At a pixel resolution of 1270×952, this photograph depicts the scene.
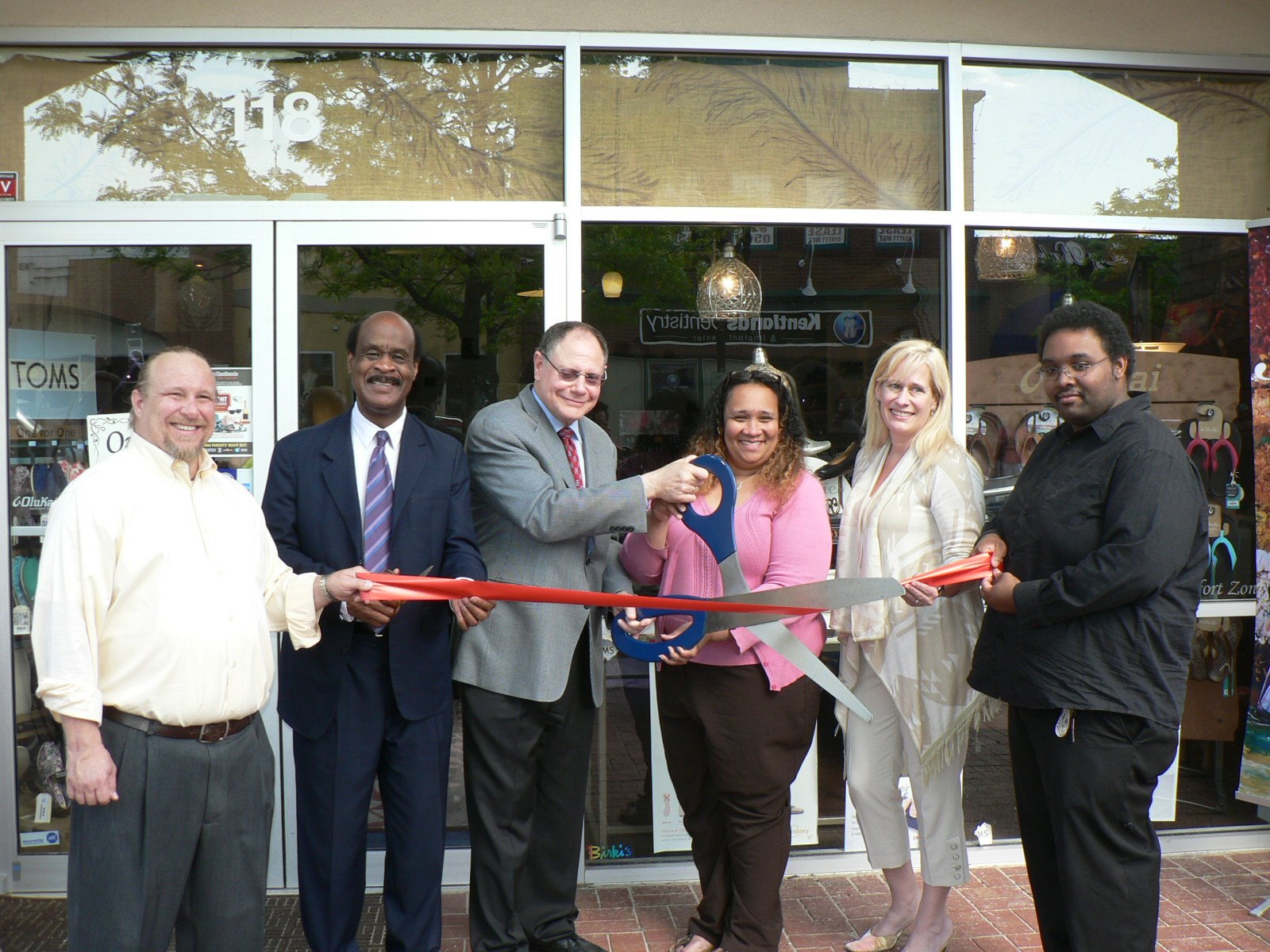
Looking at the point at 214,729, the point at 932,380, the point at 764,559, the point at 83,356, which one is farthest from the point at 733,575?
the point at 83,356

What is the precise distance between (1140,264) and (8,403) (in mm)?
4837

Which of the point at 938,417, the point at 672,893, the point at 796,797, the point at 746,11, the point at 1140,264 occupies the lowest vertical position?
the point at 672,893

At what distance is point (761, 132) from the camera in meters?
4.53

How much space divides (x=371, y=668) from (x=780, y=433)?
1485 mm

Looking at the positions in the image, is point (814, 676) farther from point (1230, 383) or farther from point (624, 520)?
point (1230, 383)

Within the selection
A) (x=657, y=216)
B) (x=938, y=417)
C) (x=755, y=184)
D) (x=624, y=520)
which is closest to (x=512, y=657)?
(x=624, y=520)

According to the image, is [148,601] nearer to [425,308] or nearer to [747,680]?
[747,680]

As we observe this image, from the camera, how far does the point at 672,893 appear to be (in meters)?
4.28

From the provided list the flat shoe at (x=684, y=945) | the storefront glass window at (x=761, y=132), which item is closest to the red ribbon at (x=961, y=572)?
the flat shoe at (x=684, y=945)

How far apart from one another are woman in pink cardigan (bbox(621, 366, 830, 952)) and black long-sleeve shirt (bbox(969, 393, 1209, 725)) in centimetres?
70

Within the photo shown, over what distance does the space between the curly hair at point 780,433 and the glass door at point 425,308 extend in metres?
1.07

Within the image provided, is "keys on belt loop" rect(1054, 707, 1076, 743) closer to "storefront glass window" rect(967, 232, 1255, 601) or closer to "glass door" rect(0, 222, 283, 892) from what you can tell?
"storefront glass window" rect(967, 232, 1255, 601)

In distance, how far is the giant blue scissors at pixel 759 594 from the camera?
121 inches

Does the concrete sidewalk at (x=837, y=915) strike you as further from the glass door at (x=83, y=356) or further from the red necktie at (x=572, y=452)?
the red necktie at (x=572, y=452)
